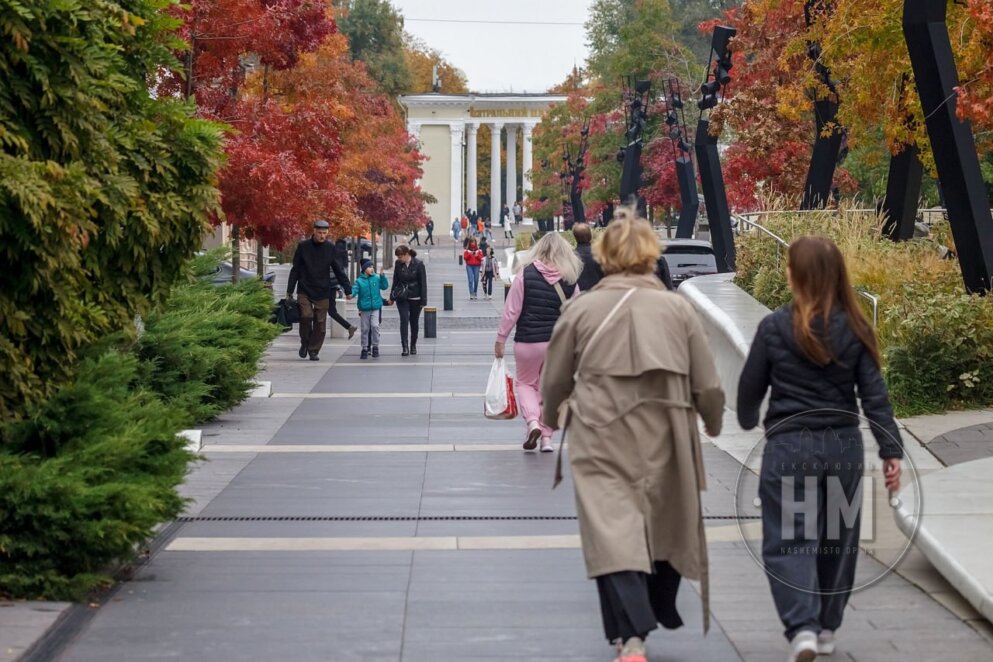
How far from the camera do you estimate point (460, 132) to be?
124125 millimetres

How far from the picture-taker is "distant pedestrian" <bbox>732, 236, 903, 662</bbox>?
6.03 metres

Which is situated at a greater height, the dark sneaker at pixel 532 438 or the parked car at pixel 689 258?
the parked car at pixel 689 258


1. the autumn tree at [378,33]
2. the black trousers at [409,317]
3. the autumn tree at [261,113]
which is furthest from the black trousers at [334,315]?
the autumn tree at [378,33]

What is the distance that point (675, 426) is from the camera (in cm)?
600

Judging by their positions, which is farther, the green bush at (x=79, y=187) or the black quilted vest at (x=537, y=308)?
the black quilted vest at (x=537, y=308)

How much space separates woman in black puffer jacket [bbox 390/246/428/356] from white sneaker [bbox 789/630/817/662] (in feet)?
Result: 56.8

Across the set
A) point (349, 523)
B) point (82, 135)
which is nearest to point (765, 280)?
point (349, 523)

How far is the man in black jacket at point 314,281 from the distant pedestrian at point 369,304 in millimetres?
398

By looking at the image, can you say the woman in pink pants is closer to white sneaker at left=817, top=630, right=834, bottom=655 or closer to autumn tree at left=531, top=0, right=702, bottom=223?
white sneaker at left=817, top=630, right=834, bottom=655

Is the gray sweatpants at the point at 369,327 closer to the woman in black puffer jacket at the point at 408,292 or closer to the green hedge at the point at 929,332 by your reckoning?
the woman in black puffer jacket at the point at 408,292

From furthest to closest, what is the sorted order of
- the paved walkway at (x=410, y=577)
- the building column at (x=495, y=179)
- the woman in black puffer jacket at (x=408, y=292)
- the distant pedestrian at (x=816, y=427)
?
1. the building column at (x=495, y=179)
2. the woman in black puffer jacket at (x=408, y=292)
3. the paved walkway at (x=410, y=577)
4. the distant pedestrian at (x=816, y=427)

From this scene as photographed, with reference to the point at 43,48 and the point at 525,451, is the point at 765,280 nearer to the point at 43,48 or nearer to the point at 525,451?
the point at 525,451

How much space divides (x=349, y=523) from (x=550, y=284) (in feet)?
11.2

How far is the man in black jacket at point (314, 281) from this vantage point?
2134 cm
